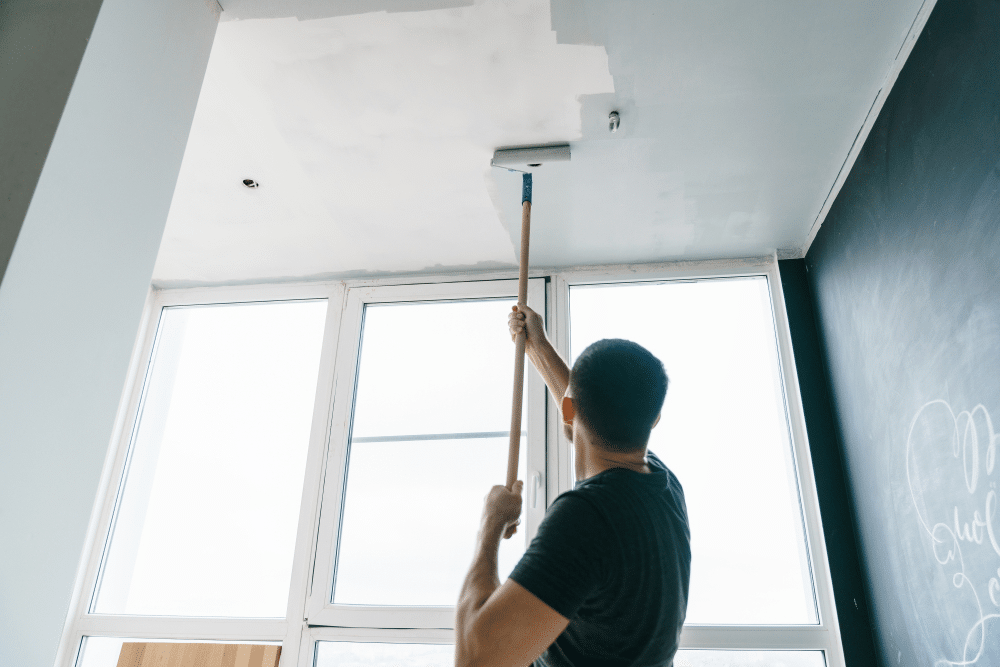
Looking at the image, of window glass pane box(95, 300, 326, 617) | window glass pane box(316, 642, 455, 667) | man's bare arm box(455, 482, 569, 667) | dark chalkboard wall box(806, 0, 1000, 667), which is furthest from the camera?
window glass pane box(95, 300, 326, 617)

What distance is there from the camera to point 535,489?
2314 mm

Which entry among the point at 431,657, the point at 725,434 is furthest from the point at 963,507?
the point at 431,657

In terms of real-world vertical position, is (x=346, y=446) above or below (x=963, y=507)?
above

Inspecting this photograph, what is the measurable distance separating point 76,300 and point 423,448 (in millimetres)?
1619

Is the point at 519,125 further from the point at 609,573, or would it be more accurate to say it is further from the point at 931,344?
the point at 609,573

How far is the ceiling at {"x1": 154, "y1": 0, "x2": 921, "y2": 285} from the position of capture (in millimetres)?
1508

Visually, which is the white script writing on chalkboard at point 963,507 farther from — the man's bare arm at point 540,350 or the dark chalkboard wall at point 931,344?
the man's bare arm at point 540,350

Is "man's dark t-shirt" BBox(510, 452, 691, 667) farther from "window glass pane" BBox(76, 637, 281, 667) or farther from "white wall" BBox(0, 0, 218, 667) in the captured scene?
"window glass pane" BBox(76, 637, 281, 667)

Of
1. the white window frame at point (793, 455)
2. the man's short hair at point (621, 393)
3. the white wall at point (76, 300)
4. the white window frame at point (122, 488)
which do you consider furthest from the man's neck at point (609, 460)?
the white window frame at point (122, 488)

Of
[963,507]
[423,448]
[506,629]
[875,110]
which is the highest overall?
[875,110]

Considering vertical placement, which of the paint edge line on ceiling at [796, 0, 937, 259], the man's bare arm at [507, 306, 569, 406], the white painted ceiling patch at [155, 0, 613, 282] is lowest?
the man's bare arm at [507, 306, 569, 406]

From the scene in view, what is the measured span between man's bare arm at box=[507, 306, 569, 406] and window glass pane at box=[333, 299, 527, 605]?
86 centimetres

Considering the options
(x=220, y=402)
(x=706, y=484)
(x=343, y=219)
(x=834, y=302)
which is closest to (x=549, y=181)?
(x=343, y=219)

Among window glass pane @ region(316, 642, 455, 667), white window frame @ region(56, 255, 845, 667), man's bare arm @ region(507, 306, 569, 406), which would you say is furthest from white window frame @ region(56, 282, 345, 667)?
man's bare arm @ region(507, 306, 569, 406)
